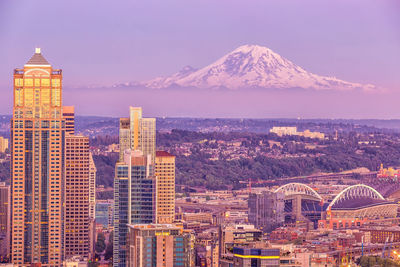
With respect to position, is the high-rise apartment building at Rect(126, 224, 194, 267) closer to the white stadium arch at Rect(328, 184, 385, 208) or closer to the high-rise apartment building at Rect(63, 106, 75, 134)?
the high-rise apartment building at Rect(63, 106, 75, 134)

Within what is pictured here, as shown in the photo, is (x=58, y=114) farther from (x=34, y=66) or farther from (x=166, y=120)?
(x=166, y=120)

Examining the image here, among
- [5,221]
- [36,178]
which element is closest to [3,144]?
[5,221]

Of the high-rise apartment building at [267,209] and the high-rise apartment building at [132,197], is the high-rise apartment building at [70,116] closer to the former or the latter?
the high-rise apartment building at [267,209]

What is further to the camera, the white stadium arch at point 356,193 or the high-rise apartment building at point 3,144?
the white stadium arch at point 356,193

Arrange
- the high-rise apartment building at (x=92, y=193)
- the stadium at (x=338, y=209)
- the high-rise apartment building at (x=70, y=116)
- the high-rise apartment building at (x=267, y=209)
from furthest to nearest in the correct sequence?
the stadium at (x=338, y=209)
the high-rise apartment building at (x=267, y=209)
the high-rise apartment building at (x=92, y=193)
the high-rise apartment building at (x=70, y=116)

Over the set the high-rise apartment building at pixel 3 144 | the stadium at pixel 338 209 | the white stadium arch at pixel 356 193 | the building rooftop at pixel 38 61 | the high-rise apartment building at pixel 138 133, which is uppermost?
the building rooftop at pixel 38 61

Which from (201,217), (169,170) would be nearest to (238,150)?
(201,217)

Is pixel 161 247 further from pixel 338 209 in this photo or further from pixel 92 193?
pixel 338 209

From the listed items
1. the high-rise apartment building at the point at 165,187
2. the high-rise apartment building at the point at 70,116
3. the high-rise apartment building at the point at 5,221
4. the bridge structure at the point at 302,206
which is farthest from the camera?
the bridge structure at the point at 302,206

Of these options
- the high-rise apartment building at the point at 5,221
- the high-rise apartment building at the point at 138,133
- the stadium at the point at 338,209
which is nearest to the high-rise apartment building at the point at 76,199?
the high-rise apartment building at the point at 138,133
